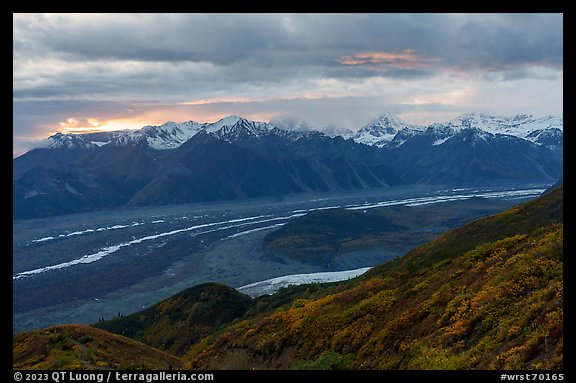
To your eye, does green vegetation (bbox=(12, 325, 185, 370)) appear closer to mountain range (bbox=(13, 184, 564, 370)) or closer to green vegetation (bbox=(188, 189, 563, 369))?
mountain range (bbox=(13, 184, 564, 370))

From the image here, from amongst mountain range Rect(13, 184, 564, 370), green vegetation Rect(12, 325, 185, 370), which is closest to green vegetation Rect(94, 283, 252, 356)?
green vegetation Rect(12, 325, 185, 370)

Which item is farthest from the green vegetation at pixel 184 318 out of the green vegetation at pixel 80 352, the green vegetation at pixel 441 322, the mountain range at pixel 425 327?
the green vegetation at pixel 441 322

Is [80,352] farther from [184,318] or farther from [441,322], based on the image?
[184,318]

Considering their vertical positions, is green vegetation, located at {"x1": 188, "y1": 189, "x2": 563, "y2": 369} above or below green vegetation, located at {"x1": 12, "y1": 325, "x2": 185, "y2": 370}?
above

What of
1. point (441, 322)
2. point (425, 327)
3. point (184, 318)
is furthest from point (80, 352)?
point (184, 318)

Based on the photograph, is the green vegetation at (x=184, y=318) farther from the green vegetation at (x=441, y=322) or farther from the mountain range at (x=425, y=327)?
the green vegetation at (x=441, y=322)
